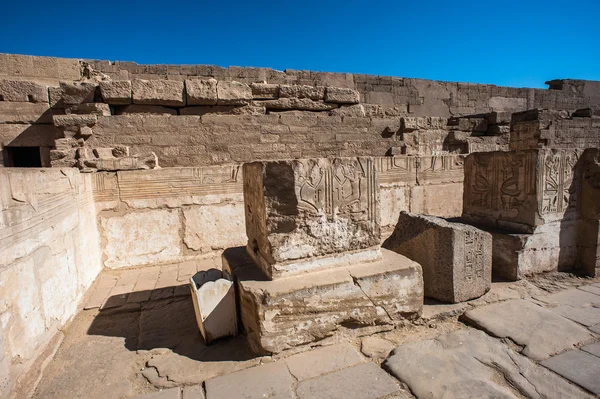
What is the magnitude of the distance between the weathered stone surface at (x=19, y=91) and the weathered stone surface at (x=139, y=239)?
132 inches

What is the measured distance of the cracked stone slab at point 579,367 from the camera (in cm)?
183

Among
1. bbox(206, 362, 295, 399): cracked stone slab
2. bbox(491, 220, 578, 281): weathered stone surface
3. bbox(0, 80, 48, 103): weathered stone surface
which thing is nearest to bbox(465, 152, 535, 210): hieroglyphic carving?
bbox(491, 220, 578, 281): weathered stone surface

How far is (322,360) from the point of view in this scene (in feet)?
6.99

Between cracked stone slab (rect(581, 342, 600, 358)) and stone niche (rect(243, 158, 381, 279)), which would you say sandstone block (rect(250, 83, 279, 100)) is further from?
cracked stone slab (rect(581, 342, 600, 358))

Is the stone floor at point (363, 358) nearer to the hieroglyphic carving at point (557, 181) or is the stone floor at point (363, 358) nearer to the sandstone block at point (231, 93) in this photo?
the hieroglyphic carving at point (557, 181)

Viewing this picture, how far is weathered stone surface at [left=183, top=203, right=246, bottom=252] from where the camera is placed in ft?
14.0

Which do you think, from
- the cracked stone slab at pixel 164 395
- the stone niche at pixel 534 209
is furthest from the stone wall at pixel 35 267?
the stone niche at pixel 534 209

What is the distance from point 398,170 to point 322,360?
372cm

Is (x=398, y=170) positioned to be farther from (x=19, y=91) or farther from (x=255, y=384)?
(x=19, y=91)

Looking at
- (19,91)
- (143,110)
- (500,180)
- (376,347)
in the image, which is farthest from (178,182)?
(500,180)

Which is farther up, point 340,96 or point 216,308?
point 340,96

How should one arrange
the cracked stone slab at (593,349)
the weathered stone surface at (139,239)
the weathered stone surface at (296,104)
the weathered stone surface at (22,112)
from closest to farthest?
the cracked stone slab at (593,349) < the weathered stone surface at (139,239) < the weathered stone surface at (22,112) < the weathered stone surface at (296,104)

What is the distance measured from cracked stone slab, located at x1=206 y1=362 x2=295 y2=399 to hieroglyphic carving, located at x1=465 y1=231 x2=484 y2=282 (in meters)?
1.86

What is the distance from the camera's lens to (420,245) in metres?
3.03
